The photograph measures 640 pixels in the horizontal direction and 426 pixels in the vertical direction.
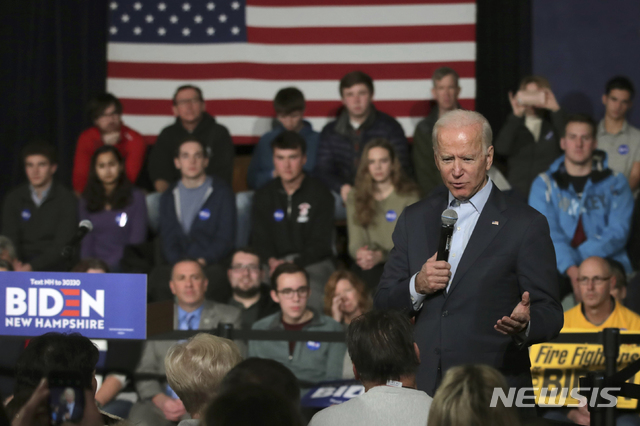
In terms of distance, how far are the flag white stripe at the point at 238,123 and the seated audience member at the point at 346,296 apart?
2213 millimetres

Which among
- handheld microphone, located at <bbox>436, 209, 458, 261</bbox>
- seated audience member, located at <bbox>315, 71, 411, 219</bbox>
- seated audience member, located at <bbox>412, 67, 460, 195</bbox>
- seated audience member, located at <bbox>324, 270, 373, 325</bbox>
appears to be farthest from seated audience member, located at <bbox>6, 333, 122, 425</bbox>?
seated audience member, located at <bbox>412, 67, 460, 195</bbox>

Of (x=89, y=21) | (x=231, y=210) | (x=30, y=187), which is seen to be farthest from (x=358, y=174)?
(x=89, y=21)

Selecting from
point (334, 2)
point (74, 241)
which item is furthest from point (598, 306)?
point (334, 2)

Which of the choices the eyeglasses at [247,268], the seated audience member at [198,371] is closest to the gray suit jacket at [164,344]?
the eyeglasses at [247,268]

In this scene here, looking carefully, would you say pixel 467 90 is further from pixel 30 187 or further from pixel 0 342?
pixel 0 342

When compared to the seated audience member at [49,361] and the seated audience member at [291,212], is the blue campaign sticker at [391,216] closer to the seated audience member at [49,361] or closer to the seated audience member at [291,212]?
the seated audience member at [291,212]

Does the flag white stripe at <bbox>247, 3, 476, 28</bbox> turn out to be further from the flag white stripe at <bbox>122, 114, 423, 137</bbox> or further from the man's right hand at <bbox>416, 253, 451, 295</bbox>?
the man's right hand at <bbox>416, 253, 451, 295</bbox>

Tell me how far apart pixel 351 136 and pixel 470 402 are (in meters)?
4.57

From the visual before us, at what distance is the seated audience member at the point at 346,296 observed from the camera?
505 cm

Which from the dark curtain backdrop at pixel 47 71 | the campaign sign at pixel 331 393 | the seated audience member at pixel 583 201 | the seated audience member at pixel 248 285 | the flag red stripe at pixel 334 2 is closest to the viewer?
the campaign sign at pixel 331 393

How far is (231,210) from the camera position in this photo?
588 cm

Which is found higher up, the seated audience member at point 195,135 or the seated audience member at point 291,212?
the seated audience member at point 195,135

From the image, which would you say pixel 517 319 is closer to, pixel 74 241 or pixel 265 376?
pixel 265 376

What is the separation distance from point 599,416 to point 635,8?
4.99 m
